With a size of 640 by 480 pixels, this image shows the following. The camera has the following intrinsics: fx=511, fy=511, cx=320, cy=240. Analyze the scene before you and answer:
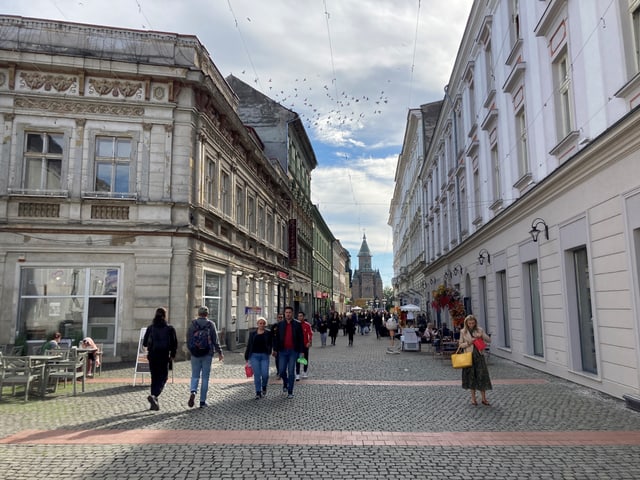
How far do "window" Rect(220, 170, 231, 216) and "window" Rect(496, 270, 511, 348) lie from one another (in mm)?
10885

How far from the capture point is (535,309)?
46.4 feet

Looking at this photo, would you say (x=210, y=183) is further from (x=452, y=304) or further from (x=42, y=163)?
(x=452, y=304)

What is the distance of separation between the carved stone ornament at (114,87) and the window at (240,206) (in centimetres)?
742

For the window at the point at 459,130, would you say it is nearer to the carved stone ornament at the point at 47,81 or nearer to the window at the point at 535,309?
the window at the point at 535,309

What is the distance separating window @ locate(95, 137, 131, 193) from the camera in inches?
640

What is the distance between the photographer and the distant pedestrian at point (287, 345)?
10.3m

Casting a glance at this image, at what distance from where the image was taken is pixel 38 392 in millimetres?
10211

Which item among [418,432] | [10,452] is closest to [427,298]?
[418,432]

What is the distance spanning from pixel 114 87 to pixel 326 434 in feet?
45.0

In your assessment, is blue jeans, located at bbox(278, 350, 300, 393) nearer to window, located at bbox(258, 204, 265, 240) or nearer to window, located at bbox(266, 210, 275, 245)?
window, located at bbox(258, 204, 265, 240)

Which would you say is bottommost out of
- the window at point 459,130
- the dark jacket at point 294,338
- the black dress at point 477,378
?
the black dress at point 477,378

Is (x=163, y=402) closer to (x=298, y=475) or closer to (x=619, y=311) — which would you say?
(x=298, y=475)

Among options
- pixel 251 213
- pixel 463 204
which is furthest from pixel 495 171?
pixel 251 213

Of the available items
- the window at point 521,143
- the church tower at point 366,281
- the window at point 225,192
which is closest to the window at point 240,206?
the window at point 225,192
